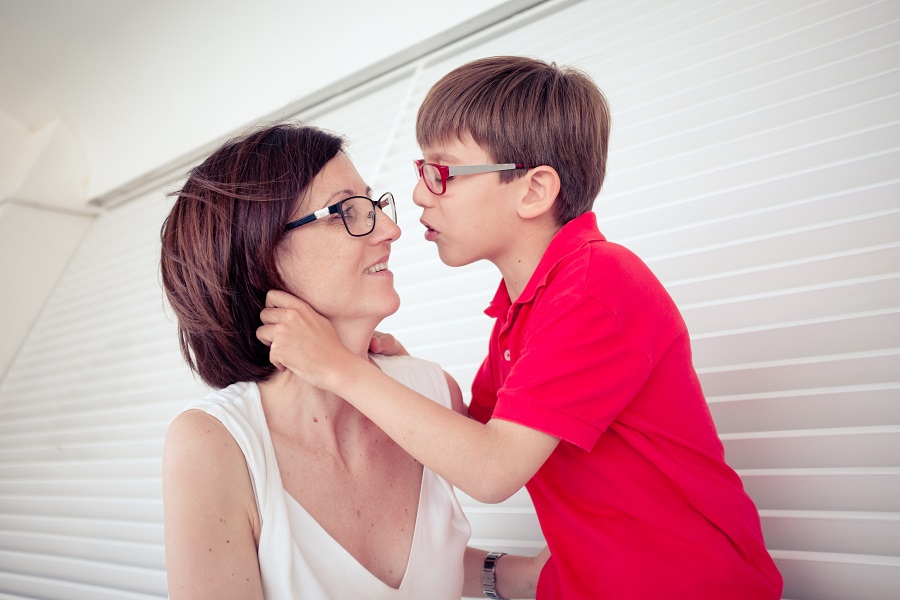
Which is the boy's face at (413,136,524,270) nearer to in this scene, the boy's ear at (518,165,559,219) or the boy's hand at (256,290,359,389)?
the boy's ear at (518,165,559,219)

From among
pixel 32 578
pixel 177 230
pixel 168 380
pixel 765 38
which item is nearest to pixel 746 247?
pixel 765 38

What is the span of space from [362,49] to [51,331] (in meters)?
2.27

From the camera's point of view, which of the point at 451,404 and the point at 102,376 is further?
the point at 102,376

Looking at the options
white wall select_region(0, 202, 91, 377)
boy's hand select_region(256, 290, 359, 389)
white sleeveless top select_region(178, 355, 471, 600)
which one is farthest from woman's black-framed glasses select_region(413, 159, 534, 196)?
white wall select_region(0, 202, 91, 377)

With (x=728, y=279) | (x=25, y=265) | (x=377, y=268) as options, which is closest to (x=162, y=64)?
(x=25, y=265)

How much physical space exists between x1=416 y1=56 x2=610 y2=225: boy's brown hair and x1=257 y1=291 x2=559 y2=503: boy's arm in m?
0.52

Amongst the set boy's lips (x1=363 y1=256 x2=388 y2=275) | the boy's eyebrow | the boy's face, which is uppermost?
the boy's eyebrow

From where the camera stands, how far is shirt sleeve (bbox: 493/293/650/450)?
109 centimetres

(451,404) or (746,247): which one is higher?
(746,247)

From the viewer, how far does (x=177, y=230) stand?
131cm

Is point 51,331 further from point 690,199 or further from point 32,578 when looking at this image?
point 690,199

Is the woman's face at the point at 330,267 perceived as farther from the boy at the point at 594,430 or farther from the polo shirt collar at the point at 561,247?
the polo shirt collar at the point at 561,247

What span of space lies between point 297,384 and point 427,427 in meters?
0.35

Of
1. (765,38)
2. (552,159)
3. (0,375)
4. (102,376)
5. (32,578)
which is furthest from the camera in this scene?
(0,375)
